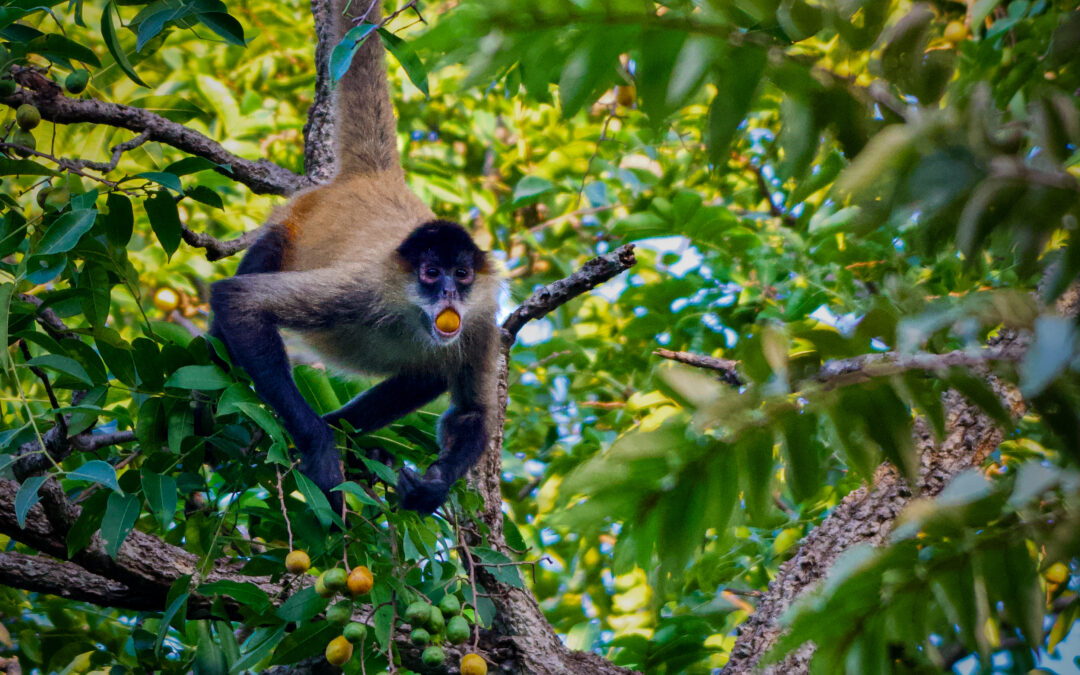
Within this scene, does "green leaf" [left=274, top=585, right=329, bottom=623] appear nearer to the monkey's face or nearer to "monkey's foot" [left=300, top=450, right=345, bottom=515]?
"monkey's foot" [left=300, top=450, right=345, bottom=515]

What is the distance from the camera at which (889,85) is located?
1.16 meters

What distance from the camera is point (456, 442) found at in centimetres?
374

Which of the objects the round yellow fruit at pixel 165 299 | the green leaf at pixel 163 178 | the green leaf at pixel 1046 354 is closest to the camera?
the green leaf at pixel 1046 354

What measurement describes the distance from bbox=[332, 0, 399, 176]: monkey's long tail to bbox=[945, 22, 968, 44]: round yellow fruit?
2.48 metres

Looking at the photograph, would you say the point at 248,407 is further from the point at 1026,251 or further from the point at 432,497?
the point at 1026,251

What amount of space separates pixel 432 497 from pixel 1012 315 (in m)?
2.58

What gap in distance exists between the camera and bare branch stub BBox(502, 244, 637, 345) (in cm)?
295

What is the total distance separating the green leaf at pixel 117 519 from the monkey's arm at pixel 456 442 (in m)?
0.96

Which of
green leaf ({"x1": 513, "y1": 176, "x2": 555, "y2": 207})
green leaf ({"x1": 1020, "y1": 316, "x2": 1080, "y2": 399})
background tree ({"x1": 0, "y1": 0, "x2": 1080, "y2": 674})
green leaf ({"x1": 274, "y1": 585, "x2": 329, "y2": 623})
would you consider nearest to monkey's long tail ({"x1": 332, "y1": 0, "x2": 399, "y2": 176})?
background tree ({"x1": 0, "y1": 0, "x2": 1080, "y2": 674})

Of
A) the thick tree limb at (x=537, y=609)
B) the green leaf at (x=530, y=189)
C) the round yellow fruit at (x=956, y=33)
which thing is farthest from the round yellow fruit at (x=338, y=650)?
the round yellow fruit at (x=956, y=33)

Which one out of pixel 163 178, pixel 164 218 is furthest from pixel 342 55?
pixel 164 218

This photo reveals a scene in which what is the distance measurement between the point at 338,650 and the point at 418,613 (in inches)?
8.2

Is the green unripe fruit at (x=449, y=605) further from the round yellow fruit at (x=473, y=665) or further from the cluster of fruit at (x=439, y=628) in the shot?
the round yellow fruit at (x=473, y=665)

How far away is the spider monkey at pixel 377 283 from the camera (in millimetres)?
3852
